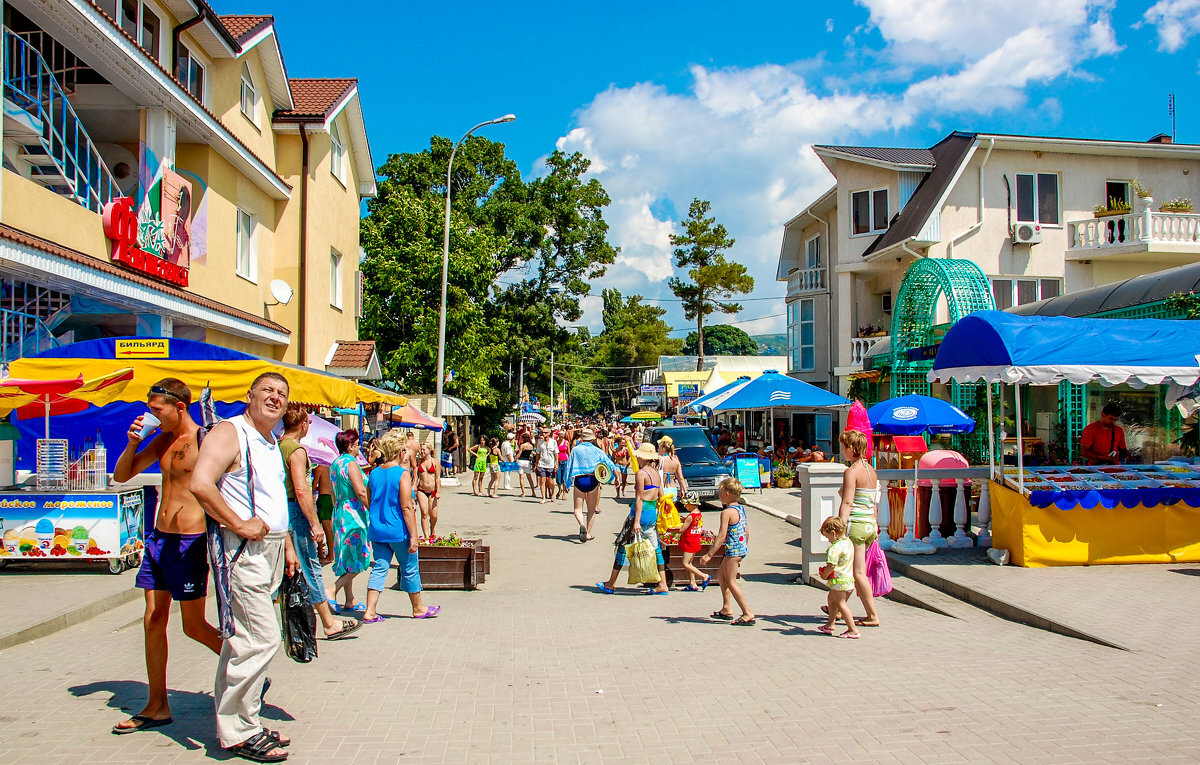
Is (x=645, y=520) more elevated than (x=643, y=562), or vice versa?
(x=645, y=520)

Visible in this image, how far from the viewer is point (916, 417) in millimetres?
14664

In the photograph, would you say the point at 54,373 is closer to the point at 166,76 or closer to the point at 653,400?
the point at 166,76

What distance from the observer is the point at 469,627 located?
732cm

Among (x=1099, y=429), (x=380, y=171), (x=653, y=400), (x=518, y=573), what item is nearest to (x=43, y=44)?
(x=518, y=573)

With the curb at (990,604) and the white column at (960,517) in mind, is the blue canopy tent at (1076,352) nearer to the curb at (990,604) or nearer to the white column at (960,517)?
the white column at (960,517)

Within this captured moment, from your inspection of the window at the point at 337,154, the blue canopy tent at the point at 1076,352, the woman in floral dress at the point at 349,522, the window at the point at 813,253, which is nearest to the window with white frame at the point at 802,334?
the window at the point at 813,253

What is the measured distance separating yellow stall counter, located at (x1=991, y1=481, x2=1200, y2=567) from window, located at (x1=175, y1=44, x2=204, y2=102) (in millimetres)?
14280

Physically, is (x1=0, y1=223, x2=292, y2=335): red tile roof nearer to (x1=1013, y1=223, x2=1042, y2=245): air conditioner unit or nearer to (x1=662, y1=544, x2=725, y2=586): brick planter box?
(x1=662, y1=544, x2=725, y2=586): brick planter box

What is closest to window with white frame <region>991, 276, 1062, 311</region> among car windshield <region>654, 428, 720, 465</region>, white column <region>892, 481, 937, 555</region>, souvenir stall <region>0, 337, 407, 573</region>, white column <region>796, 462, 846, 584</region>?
car windshield <region>654, 428, 720, 465</region>

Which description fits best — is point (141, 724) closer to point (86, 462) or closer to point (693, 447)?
point (86, 462)

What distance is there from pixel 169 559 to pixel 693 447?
1546cm

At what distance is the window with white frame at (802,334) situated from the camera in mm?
31312

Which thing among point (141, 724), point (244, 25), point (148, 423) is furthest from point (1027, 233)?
point (141, 724)

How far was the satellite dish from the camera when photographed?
17000 millimetres
